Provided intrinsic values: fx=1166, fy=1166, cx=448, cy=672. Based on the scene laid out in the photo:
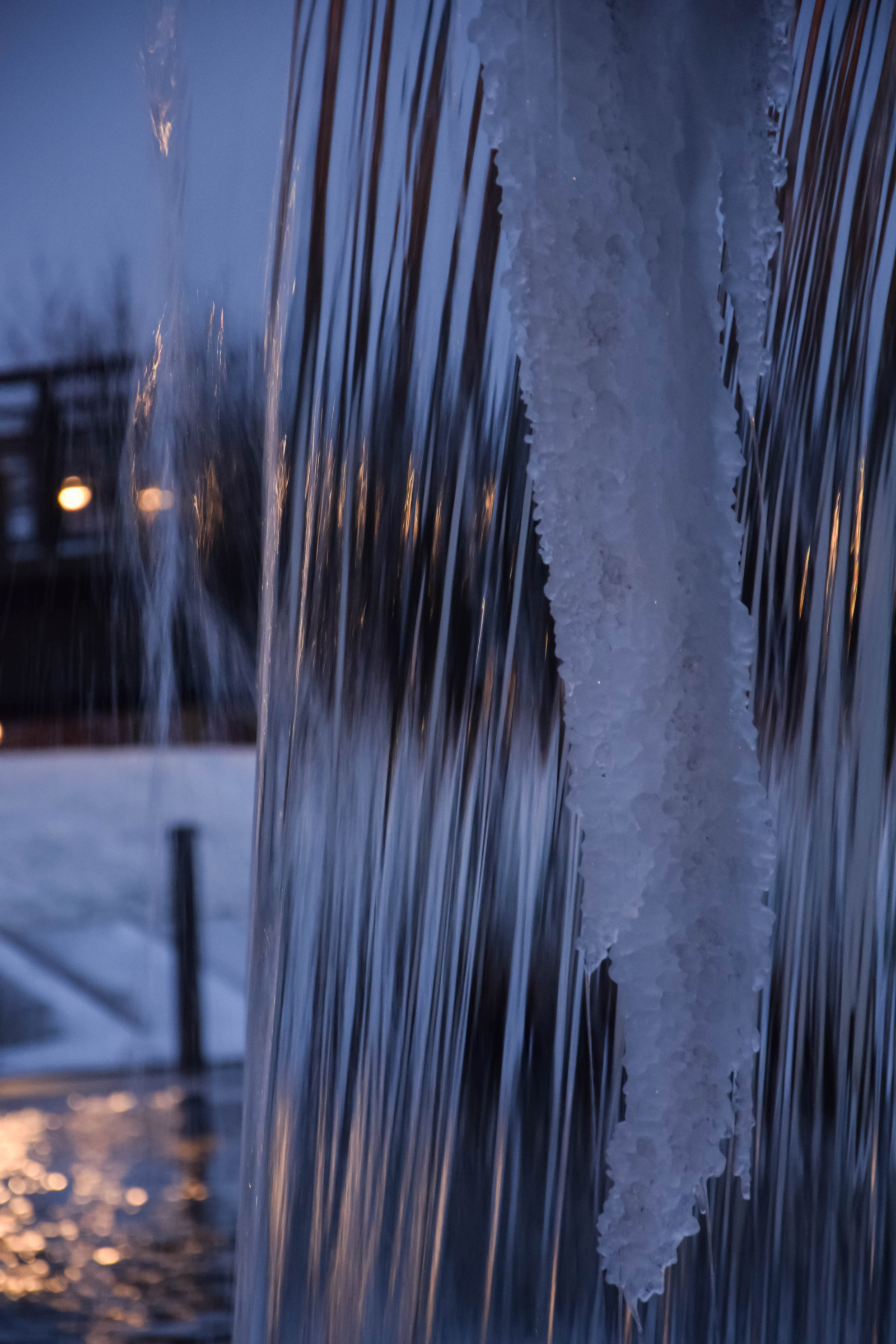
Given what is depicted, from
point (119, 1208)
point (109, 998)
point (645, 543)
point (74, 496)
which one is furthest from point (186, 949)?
point (645, 543)

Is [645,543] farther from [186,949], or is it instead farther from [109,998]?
[109,998]

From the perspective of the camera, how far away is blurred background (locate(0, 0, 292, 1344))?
8.99ft

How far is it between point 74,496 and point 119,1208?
9.72 ft

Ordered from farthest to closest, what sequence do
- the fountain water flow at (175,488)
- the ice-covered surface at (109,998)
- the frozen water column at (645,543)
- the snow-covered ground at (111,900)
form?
the snow-covered ground at (111,900)
the ice-covered surface at (109,998)
the fountain water flow at (175,488)
the frozen water column at (645,543)

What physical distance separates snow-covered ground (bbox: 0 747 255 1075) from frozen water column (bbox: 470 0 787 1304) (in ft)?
10.8

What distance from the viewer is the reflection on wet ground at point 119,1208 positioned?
2.44m

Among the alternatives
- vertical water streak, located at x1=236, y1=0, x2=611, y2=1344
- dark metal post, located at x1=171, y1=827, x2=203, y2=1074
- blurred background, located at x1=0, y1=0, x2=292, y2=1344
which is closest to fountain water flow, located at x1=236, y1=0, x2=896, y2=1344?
vertical water streak, located at x1=236, y1=0, x2=611, y2=1344

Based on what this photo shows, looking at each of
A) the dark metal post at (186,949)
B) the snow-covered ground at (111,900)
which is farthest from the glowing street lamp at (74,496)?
the dark metal post at (186,949)

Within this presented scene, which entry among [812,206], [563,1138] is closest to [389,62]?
[812,206]

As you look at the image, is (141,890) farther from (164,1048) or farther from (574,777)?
(574,777)

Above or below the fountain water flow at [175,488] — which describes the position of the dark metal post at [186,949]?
below

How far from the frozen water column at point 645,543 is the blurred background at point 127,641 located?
53.4 inches

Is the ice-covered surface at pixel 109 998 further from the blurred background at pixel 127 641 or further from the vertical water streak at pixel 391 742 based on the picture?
the vertical water streak at pixel 391 742

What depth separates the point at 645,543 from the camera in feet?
3.99
